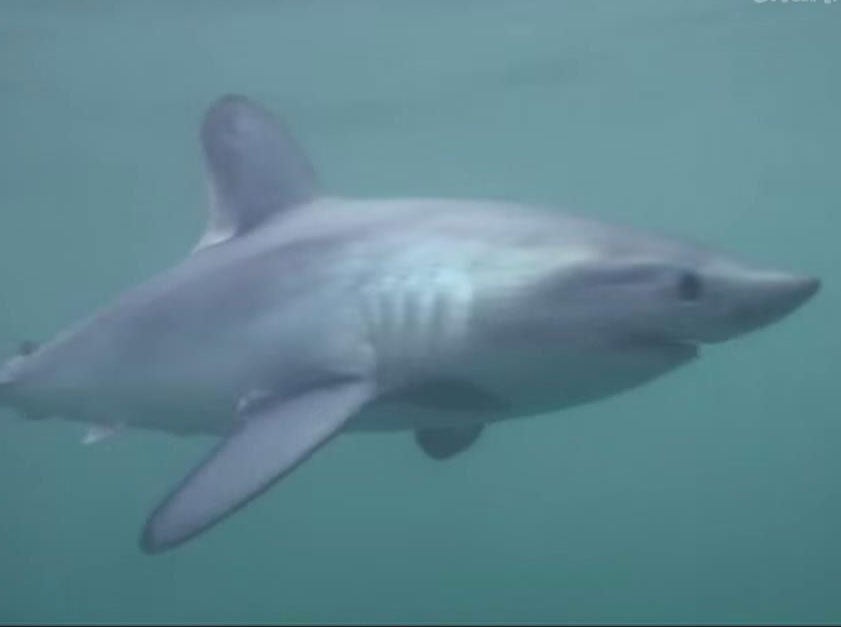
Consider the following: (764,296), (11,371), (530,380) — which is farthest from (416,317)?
(11,371)

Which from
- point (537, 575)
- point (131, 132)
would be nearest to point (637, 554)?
point (537, 575)

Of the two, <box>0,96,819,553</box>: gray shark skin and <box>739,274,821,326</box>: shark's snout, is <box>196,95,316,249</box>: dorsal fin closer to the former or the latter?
<box>0,96,819,553</box>: gray shark skin

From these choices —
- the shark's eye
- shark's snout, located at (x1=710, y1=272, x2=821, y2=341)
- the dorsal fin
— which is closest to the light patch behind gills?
the shark's eye

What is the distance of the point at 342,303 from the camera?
5.59 meters

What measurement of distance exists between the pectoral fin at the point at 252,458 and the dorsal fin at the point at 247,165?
1.73 m

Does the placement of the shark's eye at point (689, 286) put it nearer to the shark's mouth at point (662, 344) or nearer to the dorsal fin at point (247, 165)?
the shark's mouth at point (662, 344)

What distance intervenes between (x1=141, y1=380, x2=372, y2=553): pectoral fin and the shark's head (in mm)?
1106

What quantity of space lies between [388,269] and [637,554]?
38.3 m

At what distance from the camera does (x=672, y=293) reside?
188 inches

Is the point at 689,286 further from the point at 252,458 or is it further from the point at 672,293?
the point at 252,458

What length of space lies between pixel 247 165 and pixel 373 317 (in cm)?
191

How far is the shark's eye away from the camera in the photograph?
4.74 m

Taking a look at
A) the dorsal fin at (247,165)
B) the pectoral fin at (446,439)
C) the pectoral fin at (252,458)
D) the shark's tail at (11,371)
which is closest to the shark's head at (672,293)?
the pectoral fin at (252,458)

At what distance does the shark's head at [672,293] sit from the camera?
15.3 ft
